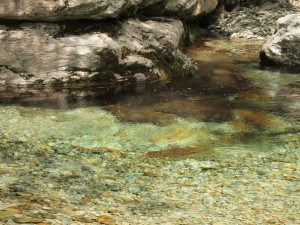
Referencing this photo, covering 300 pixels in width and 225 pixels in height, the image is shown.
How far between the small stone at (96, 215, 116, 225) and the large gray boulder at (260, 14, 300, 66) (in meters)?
7.56

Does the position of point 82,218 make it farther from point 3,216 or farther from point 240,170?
point 240,170

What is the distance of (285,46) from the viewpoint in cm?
1022

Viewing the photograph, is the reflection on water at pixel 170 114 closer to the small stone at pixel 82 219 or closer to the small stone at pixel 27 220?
the small stone at pixel 82 219

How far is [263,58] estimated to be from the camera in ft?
34.4

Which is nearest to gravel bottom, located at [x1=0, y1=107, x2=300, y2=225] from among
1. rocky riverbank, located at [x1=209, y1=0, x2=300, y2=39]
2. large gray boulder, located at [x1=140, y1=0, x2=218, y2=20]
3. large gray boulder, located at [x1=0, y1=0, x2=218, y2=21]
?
large gray boulder, located at [x1=0, y1=0, x2=218, y2=21]

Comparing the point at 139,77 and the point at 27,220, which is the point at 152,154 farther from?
the point at 139,77

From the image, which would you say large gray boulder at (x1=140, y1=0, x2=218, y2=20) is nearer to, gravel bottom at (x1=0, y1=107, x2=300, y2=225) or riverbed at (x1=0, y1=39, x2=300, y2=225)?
riverbed at (x1=0, y1=39, x2=300, y2=225)

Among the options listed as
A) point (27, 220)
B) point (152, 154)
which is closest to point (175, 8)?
point (152, 154)

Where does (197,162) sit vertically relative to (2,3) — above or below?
below

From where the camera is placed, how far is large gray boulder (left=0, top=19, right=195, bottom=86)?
7887mm

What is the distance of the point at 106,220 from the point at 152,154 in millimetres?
1614

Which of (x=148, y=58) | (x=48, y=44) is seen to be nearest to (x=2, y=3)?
(x=48, y=44)

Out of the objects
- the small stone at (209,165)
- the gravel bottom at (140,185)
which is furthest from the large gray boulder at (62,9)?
the small stone at (209,165)

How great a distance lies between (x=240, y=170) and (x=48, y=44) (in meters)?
4.73
